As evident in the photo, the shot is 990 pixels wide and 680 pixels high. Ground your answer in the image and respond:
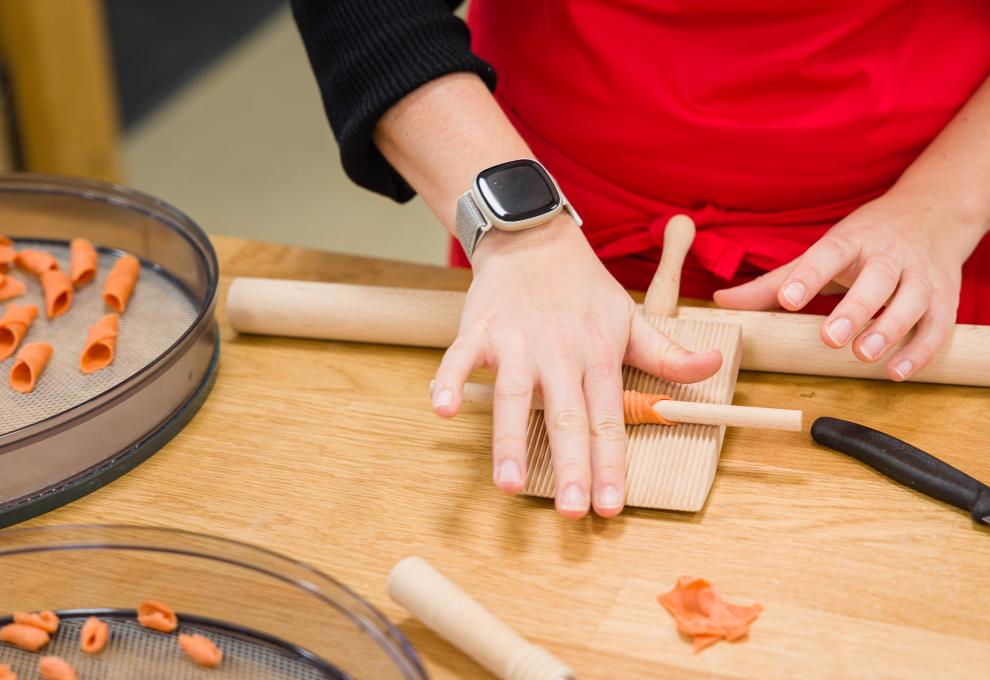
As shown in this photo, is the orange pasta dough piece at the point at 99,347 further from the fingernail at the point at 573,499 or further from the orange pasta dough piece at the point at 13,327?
the fingernail at the point at 573,499

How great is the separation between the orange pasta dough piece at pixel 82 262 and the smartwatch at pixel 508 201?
0.38 metres

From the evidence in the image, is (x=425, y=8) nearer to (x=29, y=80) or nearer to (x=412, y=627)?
(x=412, y=627)

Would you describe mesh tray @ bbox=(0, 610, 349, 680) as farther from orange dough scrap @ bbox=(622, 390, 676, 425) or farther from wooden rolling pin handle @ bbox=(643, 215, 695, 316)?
wooden rolling pin handle @ bbox=(643, 215, 695, 316)

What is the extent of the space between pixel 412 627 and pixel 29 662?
0.81 ft

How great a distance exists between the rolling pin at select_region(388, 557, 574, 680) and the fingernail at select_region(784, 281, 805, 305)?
1.24 feet

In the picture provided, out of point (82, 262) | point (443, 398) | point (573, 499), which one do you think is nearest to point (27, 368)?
point (82, 262)

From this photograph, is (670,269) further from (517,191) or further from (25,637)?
(25,637)

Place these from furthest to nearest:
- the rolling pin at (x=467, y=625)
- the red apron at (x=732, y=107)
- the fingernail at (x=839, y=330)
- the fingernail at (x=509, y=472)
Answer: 1. the red apron at (x=732, y=107)
2. the fingernail at (x=839, y=330)
3. the fingernail at (x=509, y=472)
4. the rolling pin at (x=467, y=625)

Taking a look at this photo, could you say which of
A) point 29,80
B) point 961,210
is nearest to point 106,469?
point 961,210

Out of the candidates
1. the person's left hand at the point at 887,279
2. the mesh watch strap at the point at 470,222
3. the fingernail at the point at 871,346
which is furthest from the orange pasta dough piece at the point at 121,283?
the fingernail at the point at 871,346

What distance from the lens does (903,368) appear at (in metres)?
0.90

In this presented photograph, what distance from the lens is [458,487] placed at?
85 centimetres

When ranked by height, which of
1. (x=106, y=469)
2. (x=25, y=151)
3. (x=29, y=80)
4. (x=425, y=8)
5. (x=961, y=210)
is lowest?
(x=25, y=151)

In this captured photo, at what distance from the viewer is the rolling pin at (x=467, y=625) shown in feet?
2.10
